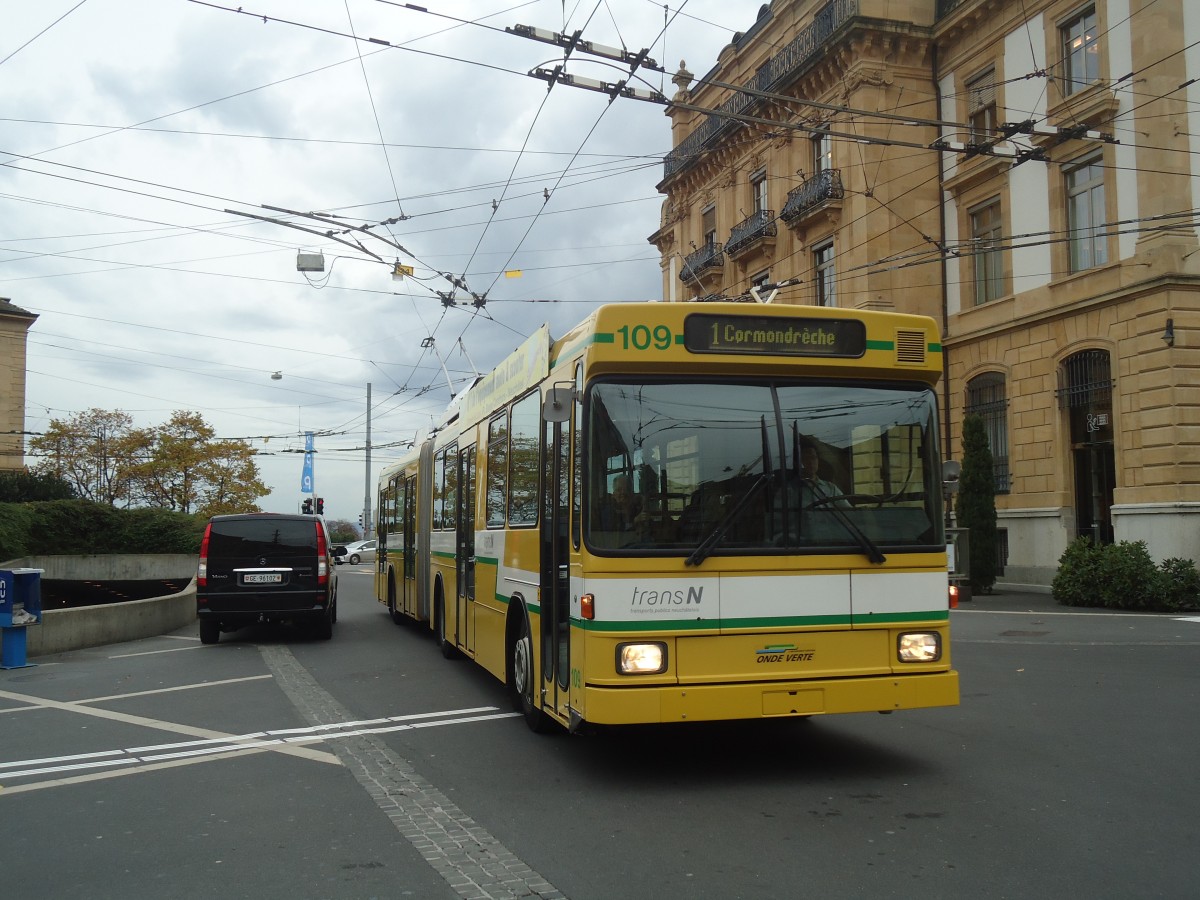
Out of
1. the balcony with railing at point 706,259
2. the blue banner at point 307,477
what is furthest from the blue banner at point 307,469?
the balcony with railing at point 706,259

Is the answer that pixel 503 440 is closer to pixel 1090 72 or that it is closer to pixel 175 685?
pixel 175 685

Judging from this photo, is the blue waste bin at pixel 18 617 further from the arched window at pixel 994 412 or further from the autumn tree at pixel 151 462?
the autumn tree at pixel 151 462

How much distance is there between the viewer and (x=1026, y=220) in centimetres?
2569

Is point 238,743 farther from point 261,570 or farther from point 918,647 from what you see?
point 261,570

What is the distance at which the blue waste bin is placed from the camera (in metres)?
13.2

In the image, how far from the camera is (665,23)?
12922 millimetres

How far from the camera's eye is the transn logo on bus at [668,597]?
21.1 feet

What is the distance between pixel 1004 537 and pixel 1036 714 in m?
18.9

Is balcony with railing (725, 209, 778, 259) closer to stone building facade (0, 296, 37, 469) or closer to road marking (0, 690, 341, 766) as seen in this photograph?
road marking (0, 690, 341, 766)

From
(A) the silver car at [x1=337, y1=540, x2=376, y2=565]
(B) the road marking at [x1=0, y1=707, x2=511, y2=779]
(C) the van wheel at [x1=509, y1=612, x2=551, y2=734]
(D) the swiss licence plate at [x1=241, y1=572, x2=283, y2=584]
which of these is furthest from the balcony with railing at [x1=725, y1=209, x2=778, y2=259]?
(A) the silver car at [x1=337, y1=540, x2=376, y2=565]

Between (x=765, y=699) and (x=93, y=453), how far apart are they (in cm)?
5627

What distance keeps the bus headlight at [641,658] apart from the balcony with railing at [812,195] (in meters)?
25.2

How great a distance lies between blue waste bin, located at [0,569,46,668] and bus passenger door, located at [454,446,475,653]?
5427 millimetres

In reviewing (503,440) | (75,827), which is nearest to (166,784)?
(75,827)
